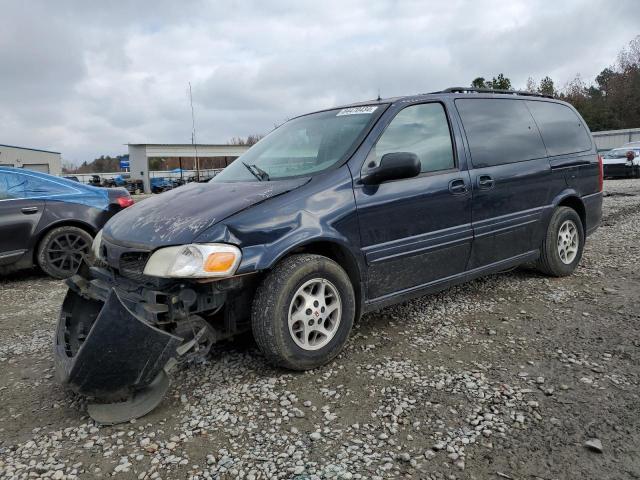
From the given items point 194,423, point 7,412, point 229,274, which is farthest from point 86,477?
point 229,274

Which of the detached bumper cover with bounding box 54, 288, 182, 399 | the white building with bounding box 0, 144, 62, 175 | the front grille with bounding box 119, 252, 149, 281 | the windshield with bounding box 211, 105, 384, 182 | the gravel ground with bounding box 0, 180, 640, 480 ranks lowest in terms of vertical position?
the gravel ground with bounding box 0, 180, 640, 480

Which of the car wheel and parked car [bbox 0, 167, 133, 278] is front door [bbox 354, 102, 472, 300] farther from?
parked car [bbox 0, 167, 133, 278]

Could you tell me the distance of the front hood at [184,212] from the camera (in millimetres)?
2895

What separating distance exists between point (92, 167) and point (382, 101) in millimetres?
95435

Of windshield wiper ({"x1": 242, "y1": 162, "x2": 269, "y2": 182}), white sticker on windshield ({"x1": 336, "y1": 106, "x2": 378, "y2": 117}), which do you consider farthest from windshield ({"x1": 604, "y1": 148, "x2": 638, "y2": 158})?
windshield wiper ({"x1": 242, "y1": 162, "x2": 269, "y2": 182})

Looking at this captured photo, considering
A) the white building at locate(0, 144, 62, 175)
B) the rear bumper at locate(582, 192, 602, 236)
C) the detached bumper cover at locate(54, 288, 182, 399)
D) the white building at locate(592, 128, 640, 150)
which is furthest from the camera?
the white building at locate(0, 144, 62, 175)

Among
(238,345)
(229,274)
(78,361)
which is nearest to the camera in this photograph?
(78,361)

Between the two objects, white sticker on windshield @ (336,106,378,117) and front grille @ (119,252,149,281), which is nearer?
front grille @ (119,252,149,281)

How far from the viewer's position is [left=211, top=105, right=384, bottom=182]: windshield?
3.54 meters

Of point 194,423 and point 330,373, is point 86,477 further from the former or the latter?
point 330,373

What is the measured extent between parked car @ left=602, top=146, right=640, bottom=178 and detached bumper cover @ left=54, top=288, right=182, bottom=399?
21522 mm

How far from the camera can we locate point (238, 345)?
362cm

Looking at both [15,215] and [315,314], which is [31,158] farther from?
[315,314]

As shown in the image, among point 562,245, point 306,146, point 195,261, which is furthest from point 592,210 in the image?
point 195,261
